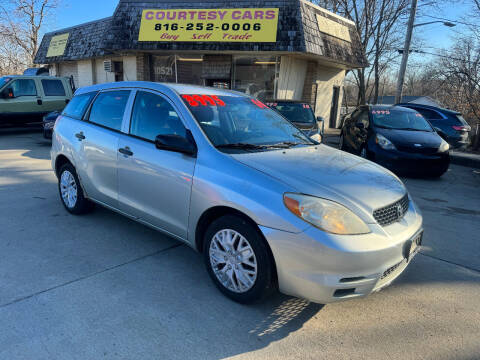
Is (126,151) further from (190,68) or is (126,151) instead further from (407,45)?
(407,45)

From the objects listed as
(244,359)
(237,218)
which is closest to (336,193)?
(237,218)

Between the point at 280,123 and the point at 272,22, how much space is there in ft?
33.1

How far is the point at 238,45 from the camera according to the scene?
13.1 meters

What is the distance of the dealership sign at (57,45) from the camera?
20047mm

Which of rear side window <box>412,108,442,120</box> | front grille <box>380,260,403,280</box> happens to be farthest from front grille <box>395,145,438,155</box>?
rear side window <box>412,108,442,120</box>

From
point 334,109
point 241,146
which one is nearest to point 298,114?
point 241,146

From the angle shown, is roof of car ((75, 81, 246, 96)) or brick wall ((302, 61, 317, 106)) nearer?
roof of car ((75, 81, 246, 96))

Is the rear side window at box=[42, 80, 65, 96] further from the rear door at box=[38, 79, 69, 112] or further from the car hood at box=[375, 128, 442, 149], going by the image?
the car hood at box=[375, 128, 442, 149]

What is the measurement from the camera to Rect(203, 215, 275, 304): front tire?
2.55 m

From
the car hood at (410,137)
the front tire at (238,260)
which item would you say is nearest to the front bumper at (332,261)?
the front tire at (238,260)

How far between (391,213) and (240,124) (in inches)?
66.7

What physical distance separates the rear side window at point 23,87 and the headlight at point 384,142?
36.6 ft

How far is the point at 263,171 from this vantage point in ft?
8.86

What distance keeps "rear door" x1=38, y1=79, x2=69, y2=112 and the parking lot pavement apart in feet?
30.7
